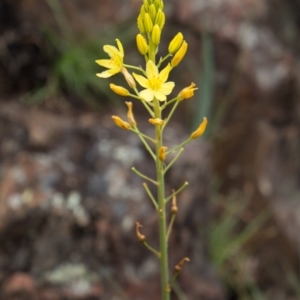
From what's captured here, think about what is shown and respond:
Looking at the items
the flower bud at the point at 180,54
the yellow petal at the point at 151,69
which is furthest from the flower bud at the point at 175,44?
the yellow petal at the point at 151,69

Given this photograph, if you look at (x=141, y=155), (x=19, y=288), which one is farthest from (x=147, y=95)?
(x=141, y=155)

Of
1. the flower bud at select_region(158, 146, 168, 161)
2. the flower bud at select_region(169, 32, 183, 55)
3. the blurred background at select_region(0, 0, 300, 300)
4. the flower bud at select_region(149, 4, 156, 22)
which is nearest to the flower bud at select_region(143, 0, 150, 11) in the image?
the flower bud at select_region(149, 4, 156, 22)

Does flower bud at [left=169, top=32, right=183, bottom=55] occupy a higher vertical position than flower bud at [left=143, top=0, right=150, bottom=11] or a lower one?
lower

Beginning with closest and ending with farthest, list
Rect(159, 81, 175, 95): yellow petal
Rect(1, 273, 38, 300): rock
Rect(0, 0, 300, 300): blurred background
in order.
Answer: Rect(159, 81, 175, 95): yellow petal → Rect(1, 273, 38, 300): rock → Rect(0, 0, 300, 300): blurred background

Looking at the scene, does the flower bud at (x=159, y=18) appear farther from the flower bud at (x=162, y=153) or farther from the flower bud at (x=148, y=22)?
the flower bud at (x=162, y=153)

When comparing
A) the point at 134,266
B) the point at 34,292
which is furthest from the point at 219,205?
the point at 34,292

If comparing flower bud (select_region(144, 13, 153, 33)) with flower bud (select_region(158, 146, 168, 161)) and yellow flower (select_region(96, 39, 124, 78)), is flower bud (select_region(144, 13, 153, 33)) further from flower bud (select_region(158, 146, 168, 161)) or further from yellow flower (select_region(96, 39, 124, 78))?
flower bud (select_region(158, 146, 168, 161))
